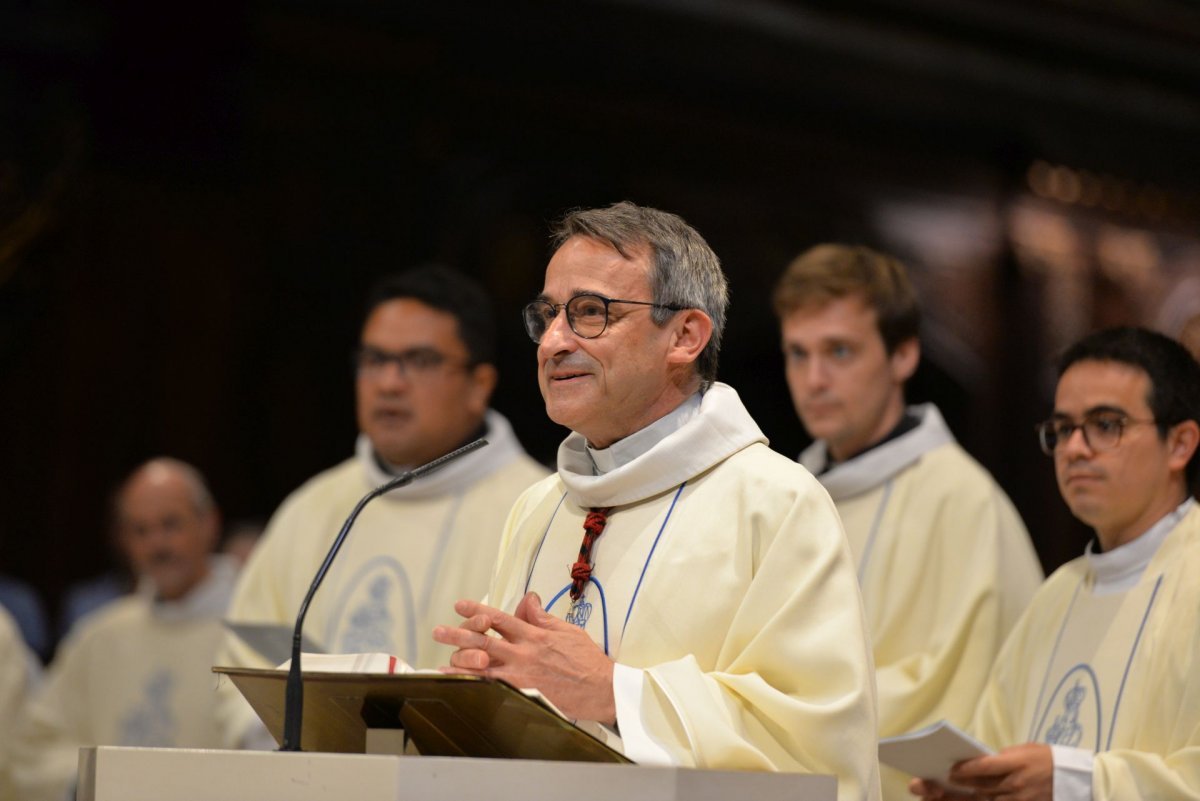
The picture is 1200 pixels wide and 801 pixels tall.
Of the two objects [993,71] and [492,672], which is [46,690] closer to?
[492,672]

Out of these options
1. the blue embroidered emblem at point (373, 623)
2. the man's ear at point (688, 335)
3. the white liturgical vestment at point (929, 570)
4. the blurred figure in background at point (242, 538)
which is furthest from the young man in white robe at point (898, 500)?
the blurred figure in background at point (242, 538)

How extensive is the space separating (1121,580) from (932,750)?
3.10 feet

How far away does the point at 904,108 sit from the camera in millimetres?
10594

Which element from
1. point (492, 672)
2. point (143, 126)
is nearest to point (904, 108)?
point (143, 126)

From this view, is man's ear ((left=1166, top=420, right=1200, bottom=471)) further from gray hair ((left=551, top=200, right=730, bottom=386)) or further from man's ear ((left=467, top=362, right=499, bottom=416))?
man's ear ((left=467, top=362, right=499, bottom=416))

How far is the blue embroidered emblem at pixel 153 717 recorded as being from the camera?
24.3 feet

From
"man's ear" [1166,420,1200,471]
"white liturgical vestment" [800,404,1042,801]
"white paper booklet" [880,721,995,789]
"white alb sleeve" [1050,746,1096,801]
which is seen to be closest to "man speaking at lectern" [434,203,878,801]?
"white paper booklet" [880,721,995,789]

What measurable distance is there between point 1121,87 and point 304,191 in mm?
5242

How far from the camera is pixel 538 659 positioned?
2949mm

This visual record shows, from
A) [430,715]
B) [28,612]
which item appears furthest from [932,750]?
[28,612]

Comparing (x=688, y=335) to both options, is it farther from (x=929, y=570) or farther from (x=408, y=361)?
(x=408, y=361)

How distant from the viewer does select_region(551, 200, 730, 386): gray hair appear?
3.45 m

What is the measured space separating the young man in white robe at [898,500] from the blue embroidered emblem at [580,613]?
1.62m

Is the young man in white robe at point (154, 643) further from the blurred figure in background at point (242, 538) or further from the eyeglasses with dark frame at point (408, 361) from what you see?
the eyeglasses with dark frame at point (408, 361)
